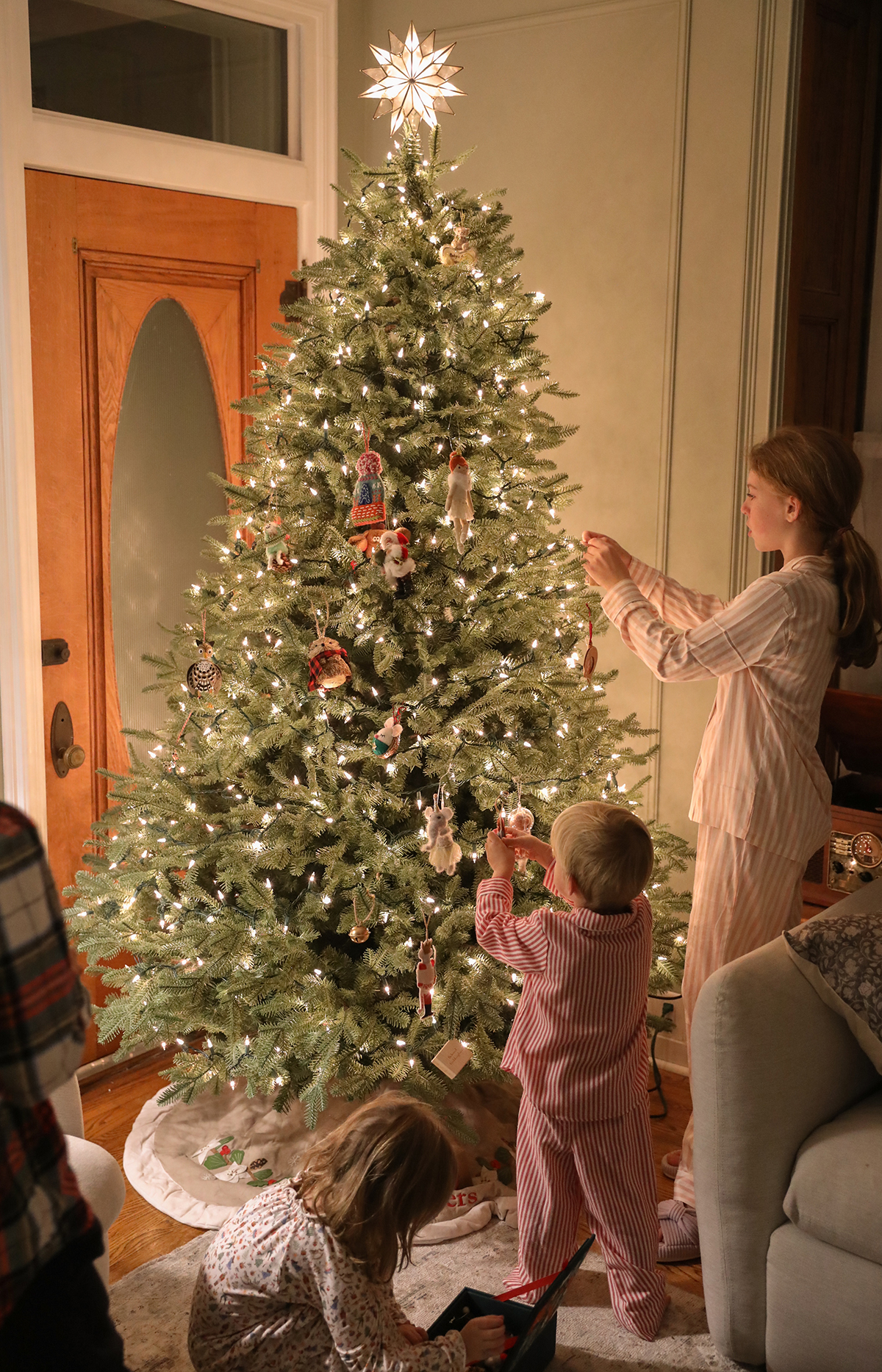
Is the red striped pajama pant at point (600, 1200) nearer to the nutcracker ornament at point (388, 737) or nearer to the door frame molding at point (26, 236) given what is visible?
the nutcracker ornament at point (388, 737)

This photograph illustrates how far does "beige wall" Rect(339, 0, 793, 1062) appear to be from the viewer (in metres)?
3.07

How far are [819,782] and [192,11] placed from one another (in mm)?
2723

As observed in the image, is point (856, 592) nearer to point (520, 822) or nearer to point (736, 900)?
point (736, 900)

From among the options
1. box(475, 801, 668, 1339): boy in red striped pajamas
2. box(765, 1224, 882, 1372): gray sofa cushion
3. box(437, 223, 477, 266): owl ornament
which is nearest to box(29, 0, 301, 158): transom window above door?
box(437, 223, 477, 266): owl ornament

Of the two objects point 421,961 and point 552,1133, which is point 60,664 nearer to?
point 421,961

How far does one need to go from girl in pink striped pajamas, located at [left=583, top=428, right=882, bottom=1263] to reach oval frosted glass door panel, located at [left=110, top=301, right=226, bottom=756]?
1455 mm

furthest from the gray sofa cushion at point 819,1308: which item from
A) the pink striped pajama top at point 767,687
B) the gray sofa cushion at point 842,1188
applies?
the pink striped pajama top at point 767,687

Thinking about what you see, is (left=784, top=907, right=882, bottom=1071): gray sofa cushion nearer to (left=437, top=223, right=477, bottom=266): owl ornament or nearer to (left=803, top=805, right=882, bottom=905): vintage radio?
(left=803, top=805, right=882, bottom=905): vintage radio

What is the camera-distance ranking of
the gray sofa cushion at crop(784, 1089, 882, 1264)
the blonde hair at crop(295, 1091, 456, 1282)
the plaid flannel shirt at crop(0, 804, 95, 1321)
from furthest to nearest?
the gray sofa cushion at crop(784, 1089, 882, 1264), the blonde hair at crop(295, 1091, 456, 1282), the plaid flannel shirt at crop(0, 804, 95, 1321)

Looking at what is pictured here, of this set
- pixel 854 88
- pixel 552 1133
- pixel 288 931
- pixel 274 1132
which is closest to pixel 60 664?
pixel 288 931

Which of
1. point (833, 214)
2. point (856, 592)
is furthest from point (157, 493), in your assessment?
point (833, 214)

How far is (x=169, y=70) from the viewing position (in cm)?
323

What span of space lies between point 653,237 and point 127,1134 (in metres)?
2.80

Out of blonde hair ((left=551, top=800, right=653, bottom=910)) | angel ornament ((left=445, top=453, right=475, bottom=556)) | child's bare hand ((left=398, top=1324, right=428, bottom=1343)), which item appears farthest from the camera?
angel ornament ((left=445, top=453, right=475, bottom=556))
